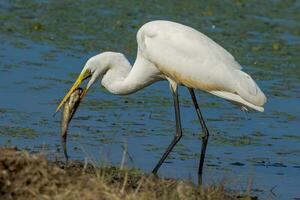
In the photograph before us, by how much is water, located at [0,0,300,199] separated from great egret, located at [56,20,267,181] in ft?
2.05

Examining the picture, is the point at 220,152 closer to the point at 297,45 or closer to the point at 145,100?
the point at 145,100

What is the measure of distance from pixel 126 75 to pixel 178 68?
547mm

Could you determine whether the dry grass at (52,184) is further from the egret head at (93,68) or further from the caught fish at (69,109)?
the egret head at (93,68)

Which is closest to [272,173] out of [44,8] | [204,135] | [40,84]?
[204,135]

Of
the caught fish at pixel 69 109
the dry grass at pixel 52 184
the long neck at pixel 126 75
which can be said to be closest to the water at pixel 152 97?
the caught fish at pixel 69 109

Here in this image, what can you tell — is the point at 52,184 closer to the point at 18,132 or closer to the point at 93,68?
the point at 93,68

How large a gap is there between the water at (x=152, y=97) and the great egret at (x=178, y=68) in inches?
24.5

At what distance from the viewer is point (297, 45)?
1541 centimetres

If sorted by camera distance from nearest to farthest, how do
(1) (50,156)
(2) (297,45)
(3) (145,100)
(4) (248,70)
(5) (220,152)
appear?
1. (1) (50,156)
2. (5) (220,152)
3. (3) (145,100)
4. (4) (248,70)
5. (2) (297,45)

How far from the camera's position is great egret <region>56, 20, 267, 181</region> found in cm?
949

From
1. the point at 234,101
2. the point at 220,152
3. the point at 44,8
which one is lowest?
the point at 44,8

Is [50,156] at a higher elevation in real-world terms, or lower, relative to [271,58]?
higher

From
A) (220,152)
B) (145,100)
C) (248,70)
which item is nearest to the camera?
(220,152)

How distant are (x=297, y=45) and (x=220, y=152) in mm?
Result: 5190
